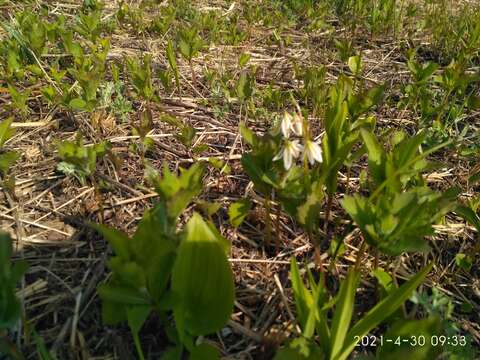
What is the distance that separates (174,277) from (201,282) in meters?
0.08

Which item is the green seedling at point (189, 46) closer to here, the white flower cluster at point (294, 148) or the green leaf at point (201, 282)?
the white flower cluster at point (294, 148)

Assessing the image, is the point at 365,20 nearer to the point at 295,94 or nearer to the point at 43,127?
the point at 295,94

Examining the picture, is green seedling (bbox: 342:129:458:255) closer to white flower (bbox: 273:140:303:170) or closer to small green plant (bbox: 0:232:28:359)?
white flower (bbox: 273:140:303:170)

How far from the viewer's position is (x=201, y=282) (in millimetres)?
1215

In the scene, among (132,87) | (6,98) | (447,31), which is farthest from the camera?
(447,31)

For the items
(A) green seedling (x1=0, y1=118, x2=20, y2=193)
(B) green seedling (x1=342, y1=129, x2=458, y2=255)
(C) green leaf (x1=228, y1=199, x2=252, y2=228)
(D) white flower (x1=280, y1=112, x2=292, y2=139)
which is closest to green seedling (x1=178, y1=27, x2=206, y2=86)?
(A) green seedling (x1=0, y1=118, x2=20, y2=193)

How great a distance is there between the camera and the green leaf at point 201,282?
46.2 inches

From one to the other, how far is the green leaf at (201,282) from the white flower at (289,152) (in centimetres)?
35

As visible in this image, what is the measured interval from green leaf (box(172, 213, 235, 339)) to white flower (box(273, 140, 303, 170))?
354 mm

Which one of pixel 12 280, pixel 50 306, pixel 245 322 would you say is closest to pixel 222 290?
pixel 245 322


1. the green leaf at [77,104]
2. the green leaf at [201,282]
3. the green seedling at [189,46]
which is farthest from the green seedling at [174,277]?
the green seedling at [189,46]

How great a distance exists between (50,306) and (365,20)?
3.76 meters

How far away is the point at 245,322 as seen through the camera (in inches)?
59.3

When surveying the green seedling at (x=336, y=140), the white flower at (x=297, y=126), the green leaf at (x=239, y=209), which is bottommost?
the green leaf at (x=239, y=209)
